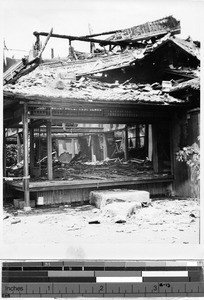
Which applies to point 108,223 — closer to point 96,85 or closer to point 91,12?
point 96,85

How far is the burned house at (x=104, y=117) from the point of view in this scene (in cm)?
167

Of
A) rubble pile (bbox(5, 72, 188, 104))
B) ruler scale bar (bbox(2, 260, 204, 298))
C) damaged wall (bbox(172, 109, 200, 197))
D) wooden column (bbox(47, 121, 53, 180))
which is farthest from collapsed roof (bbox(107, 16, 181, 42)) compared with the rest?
ruler scale bar (bbox(2, 260, 204, 298))

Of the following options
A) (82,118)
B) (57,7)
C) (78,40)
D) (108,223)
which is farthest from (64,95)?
(108,223)

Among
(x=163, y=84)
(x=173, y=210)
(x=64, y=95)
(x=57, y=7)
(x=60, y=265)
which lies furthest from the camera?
(x=163, y=84)

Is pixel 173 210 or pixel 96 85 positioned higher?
pixel 96 85

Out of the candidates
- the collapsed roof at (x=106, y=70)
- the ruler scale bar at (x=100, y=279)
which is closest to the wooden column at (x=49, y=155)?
the collapsed roof at (x=106, y=70)

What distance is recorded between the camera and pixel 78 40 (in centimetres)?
153

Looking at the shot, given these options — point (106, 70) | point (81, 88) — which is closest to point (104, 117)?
point (81, 88)

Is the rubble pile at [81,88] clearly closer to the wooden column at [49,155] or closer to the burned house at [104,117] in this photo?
the burned house at [104,117]

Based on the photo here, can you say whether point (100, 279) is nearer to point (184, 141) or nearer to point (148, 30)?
point (184, 141)

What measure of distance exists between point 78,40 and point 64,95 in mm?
371

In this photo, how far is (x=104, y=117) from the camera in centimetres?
181

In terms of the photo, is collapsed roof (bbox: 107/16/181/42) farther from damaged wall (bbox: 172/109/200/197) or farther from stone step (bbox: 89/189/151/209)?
stone step (bbox: 89/189/151/209)

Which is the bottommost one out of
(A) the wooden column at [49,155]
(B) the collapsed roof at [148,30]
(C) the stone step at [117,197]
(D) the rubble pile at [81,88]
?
(C) the stone step at [117,197]
